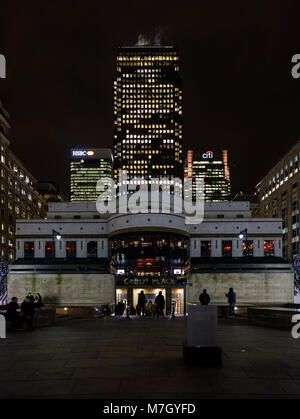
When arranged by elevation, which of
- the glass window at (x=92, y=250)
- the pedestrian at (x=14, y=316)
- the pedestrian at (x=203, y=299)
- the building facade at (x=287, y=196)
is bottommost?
the pedestrian at (x=14, y=316)

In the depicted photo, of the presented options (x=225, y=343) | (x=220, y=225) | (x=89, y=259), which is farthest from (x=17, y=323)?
(x=220, y=225)

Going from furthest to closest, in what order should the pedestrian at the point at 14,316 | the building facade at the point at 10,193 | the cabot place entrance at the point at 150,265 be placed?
the building facade at the point at 10,193 < the cabot place entrance at the point at 150,265 < the pedestrian at the point at 14,316

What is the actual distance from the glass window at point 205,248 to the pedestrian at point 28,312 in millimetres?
44032

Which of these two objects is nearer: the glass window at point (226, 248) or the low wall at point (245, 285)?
the low wall at point (245, 285)

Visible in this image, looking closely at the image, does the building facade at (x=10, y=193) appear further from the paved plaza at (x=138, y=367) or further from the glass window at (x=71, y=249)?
the paved plaza at (x=138, y=367)

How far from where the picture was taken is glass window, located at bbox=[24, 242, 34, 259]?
213 ft

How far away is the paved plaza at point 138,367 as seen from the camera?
373 inches

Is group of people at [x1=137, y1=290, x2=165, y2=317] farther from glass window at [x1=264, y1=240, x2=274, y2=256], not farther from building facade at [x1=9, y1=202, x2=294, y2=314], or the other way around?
glass window at [x1=264, y1=240, x2=274, y2=256]

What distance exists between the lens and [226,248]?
63.8 metres

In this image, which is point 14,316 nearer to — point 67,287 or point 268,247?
point 67,287

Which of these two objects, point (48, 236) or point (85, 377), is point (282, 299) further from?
point (85, 377)

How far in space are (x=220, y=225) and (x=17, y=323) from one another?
152ft

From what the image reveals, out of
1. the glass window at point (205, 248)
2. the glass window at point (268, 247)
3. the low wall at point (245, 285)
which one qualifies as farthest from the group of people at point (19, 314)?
the glass window at point (268, 247)

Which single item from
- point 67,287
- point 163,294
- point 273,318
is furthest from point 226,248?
point 273,318
